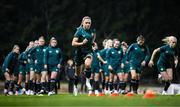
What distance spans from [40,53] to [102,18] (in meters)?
27.1

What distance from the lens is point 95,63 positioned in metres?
28.9

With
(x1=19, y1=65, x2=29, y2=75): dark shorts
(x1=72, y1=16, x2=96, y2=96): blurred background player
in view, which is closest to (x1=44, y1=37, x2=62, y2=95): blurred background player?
(x1=19, y1=65, x2=29, y2=75): dark shorts

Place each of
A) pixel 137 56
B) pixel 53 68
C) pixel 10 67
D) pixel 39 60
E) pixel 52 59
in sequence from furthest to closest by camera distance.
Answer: pixel 10 67, pixel 39 60, pixel 52 59, pixel 53 68, pixel 137 56

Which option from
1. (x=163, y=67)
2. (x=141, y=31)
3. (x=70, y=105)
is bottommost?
(x=70, y=105)

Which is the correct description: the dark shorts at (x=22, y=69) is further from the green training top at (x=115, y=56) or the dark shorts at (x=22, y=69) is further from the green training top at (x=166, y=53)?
the green training top at (x=166, y=53)

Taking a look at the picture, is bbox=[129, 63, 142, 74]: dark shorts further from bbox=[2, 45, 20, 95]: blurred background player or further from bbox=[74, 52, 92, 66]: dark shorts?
bbox=[2, 45, 20, 95]: blurred background player

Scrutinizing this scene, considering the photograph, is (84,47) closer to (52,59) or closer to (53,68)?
(53,68)

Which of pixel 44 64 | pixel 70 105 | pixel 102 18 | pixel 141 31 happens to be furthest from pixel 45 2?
pixel 70 105

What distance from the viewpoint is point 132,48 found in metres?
23.2

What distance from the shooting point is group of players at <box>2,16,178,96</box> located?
21344 mm

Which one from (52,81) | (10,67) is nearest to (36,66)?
(10,67)

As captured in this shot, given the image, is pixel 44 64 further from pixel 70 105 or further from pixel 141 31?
pixel 141 31

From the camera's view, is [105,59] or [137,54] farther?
[105,59]

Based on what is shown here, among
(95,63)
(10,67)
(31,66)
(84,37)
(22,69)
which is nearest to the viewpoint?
(84,37)
